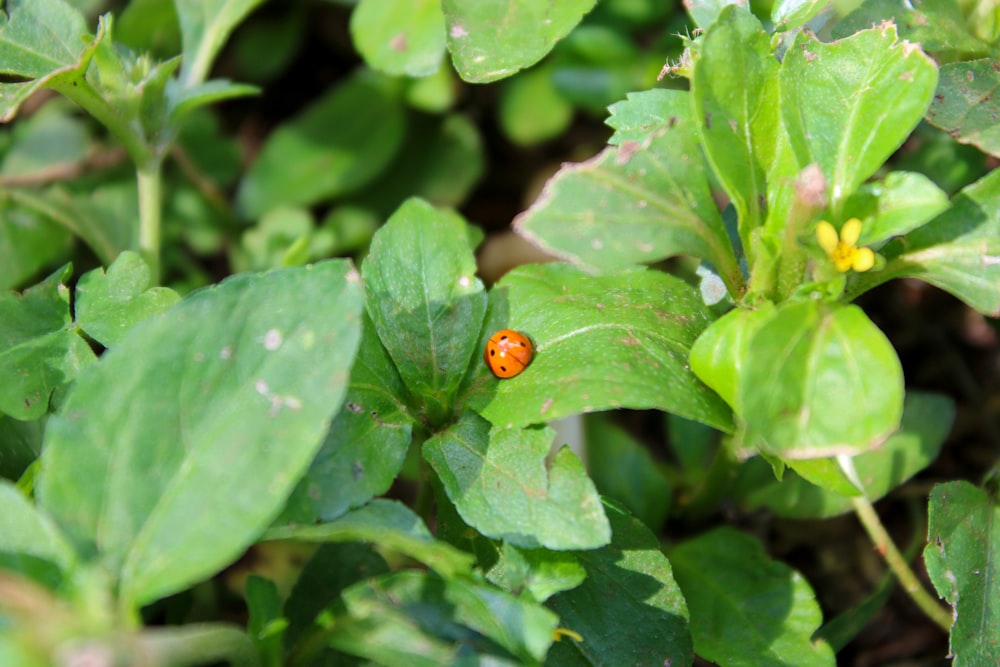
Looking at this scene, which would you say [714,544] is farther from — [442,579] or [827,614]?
[442,579]

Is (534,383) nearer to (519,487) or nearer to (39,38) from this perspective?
(519,487)

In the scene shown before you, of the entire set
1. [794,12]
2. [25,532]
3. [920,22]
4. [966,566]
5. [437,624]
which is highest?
[794,12]

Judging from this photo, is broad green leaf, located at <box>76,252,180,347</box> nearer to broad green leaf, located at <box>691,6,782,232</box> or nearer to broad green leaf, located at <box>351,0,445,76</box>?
broad green leaf, located at <box>351,0,445,76</box>

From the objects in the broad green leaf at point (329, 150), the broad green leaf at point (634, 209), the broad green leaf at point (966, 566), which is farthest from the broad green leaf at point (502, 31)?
the broad green leaf at point (966, 566)

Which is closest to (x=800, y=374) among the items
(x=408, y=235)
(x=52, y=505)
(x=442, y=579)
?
(x=442, y=579)

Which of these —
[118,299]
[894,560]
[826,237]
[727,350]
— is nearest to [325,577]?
[118,299]
